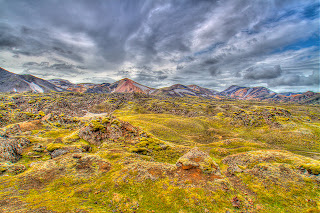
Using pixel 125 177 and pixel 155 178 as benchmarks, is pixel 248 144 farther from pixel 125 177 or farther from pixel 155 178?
pixel 125 177

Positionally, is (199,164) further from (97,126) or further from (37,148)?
(37,148)

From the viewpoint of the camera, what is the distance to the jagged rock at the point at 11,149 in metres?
28.8

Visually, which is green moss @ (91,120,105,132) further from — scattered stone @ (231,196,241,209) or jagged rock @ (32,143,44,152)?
scattered stone @ (231,196,241,209)

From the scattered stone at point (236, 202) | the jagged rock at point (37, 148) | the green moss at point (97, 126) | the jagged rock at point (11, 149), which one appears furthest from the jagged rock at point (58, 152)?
the scattered stone at point (236, 202)

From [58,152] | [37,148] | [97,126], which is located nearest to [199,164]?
[58,152]

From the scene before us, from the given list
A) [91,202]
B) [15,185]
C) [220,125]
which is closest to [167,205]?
[91,202]

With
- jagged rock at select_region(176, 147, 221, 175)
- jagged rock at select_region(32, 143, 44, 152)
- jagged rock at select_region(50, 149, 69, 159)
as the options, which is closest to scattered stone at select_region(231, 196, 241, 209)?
jagged rock at select_region(176, 147, 221, 175)

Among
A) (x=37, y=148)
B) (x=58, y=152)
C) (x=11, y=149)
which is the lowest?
(x=58, y=152)

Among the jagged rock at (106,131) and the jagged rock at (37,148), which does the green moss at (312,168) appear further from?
the jagged rock at (37,148)

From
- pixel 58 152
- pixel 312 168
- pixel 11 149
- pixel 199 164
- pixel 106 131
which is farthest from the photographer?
pixel 106 131

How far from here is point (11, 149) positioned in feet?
102

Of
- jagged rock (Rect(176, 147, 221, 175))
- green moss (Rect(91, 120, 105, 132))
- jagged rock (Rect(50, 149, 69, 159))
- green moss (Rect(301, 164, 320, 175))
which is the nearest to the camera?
jagged rock (Rect(176, 147, 221, 175))

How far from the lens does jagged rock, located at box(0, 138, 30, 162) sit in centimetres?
2883

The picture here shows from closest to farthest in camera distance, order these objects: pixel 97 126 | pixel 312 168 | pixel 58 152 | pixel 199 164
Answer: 1. pixel 199 164
2. pixel 312 168
3. pixel 58 152
4. pixel 97 126
